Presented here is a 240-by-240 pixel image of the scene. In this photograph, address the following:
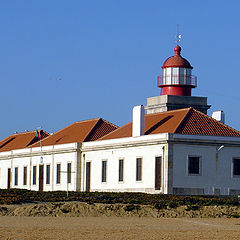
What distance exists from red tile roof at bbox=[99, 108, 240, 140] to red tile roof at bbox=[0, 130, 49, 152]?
22926 millimetres

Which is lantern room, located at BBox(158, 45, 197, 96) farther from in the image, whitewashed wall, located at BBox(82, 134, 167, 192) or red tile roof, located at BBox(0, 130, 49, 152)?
red tile roof, located at BBox(0, 130, 49, 152)

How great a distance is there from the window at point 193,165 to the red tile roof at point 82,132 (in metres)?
15.0

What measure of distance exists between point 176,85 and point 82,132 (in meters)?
9.81

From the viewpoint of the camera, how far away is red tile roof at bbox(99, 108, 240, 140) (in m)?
55.0

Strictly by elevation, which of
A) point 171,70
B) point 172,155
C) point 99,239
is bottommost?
point 99,239

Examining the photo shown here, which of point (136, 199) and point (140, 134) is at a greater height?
point (140, 134)

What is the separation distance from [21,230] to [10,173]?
49012 mm

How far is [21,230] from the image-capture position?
29.0 meters

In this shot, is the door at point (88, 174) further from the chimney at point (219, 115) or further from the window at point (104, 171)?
the chimney at point (219, 115)

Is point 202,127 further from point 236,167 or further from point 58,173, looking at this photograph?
point 58,173

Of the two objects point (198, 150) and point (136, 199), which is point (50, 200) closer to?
point (136, 199)

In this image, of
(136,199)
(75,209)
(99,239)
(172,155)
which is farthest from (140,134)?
(99,239)

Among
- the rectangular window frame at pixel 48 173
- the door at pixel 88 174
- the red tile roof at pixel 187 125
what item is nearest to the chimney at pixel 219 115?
the red tile roof at pixel 187 125

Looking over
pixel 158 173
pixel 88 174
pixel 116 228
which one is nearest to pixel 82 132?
pixel 88 174
